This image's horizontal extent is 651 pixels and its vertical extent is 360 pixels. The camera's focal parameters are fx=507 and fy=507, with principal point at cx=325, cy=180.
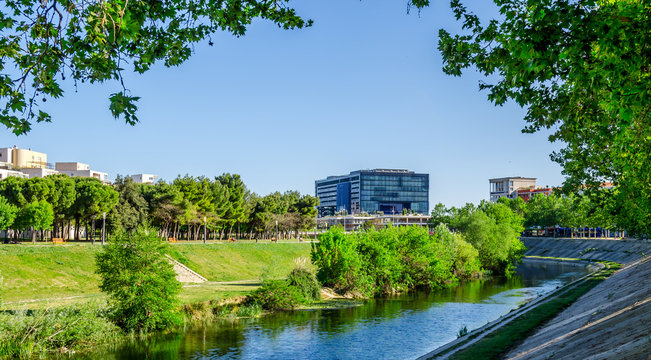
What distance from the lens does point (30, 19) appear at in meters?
7.64

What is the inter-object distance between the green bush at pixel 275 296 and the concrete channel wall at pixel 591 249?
53.7 m

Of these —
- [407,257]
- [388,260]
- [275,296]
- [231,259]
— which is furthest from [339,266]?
[231,259]

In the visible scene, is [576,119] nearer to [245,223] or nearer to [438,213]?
[245,223]

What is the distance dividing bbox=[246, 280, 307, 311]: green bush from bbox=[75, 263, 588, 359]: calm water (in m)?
1.55

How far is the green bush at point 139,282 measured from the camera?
29.5 metres

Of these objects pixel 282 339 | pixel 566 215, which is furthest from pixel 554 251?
pixel 282 339

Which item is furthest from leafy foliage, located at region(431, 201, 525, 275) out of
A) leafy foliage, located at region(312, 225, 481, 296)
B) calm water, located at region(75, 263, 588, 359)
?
calm water, located at region(75, 263, 588, 359)

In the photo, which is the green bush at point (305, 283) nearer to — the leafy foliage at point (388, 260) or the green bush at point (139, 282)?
the leafy foliage at point (388, 260)

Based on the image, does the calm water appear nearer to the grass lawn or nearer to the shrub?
the shrub

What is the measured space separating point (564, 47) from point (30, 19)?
817cm

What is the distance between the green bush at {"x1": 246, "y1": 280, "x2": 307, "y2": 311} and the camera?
39.4 meters

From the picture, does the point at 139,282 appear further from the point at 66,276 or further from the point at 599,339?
the point at 599,339

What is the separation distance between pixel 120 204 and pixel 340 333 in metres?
53.2

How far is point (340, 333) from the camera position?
31.0m
